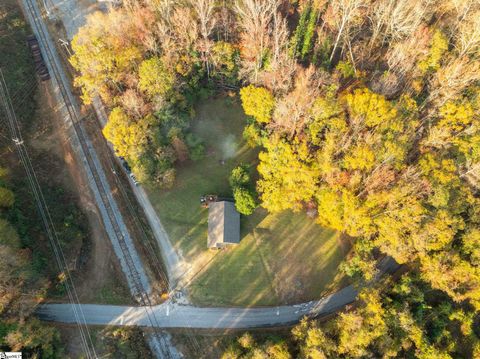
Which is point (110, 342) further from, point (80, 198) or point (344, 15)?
point (344, 15)

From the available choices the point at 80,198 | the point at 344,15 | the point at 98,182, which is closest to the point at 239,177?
the point at 98,182

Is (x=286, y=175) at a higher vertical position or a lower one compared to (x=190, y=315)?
higher

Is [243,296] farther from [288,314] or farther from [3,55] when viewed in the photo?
[3,55]

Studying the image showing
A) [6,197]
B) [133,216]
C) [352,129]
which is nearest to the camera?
[6,197]

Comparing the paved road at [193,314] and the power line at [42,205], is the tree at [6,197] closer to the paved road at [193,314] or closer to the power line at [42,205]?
the power line at [42,205]

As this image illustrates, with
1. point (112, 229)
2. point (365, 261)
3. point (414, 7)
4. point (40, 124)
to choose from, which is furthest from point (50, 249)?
point (414, 7)

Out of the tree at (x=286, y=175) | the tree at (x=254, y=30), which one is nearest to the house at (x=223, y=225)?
the tree at (x=286, y=175)
